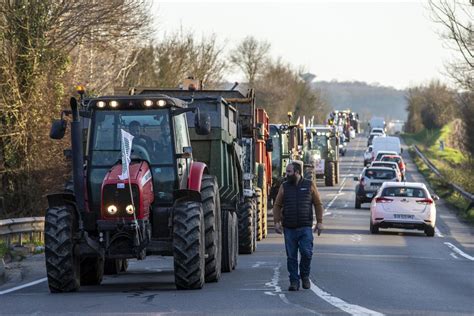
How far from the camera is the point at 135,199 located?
17766 millimetres

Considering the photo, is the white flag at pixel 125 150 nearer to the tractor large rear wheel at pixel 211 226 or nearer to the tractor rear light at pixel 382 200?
the tractor large rear wheel at pixel 211 226

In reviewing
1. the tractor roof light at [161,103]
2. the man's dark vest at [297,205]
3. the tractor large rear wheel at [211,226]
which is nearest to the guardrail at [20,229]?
the tractor large rear wheel at [211,226]

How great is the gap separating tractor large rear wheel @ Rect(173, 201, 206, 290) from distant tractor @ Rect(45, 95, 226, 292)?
0.01 m

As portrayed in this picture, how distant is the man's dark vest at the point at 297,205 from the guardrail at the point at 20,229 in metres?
10.1

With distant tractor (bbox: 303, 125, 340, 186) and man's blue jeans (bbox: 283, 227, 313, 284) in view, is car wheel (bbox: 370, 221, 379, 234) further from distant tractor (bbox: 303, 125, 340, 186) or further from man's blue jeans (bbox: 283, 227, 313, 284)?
distant tractor (bbox: 303, 125, 340, 186)

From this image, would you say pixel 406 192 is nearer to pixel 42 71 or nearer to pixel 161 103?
pixel 42 71

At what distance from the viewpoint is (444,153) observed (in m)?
108

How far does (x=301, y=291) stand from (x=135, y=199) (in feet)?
8.28

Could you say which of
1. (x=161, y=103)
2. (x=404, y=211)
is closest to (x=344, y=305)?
(x=161, y=103)

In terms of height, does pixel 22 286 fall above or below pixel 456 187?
above

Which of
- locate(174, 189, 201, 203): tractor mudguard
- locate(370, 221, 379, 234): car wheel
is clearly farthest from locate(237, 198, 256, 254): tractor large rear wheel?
locate(174, 189, 201, 203): tractor mudguard

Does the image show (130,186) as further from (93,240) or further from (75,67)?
(75,67)

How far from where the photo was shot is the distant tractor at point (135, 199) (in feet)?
58.3

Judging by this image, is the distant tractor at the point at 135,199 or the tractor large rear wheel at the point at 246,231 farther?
the tractor large rear wheel at the point at 246,231
